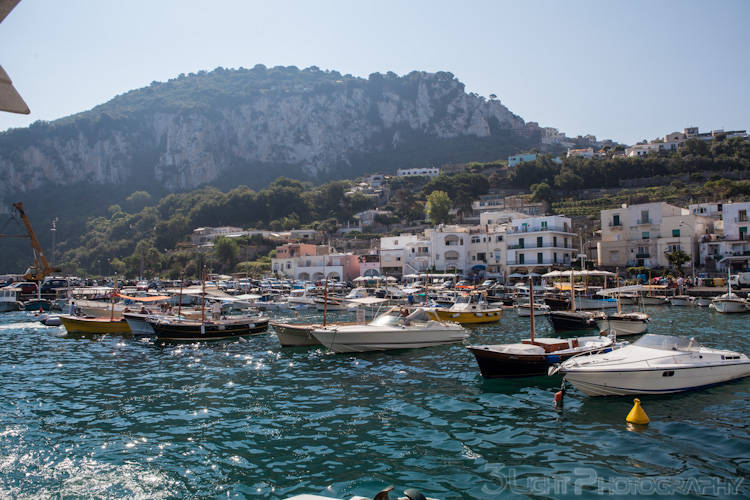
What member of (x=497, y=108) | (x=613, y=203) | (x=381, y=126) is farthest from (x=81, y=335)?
(x=497, y=108)

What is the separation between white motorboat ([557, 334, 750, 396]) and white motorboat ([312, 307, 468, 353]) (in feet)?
29.2

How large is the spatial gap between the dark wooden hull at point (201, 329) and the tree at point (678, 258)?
153ft

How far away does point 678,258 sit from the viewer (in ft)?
173

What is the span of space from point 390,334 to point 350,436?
37.1 feet

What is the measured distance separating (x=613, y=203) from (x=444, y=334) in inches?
2801

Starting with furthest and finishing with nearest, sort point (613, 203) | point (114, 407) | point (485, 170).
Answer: point (485, 170)
point (613, 203)
point (114, 407)

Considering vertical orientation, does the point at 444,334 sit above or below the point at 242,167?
below

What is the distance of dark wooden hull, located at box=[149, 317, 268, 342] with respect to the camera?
1032 inches

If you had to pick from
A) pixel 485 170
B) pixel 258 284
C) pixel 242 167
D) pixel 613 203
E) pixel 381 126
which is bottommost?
pixel 258 284

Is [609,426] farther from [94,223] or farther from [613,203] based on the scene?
[94,223]

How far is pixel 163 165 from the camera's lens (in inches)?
6550

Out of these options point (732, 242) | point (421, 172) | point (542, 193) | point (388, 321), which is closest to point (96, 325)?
point (388, 321)

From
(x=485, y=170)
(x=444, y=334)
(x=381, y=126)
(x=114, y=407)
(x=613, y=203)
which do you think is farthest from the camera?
(x=381, y=126)

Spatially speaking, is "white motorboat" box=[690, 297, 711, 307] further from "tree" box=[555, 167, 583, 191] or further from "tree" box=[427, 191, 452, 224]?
"tree" box=[555, 167, 583, 191]
